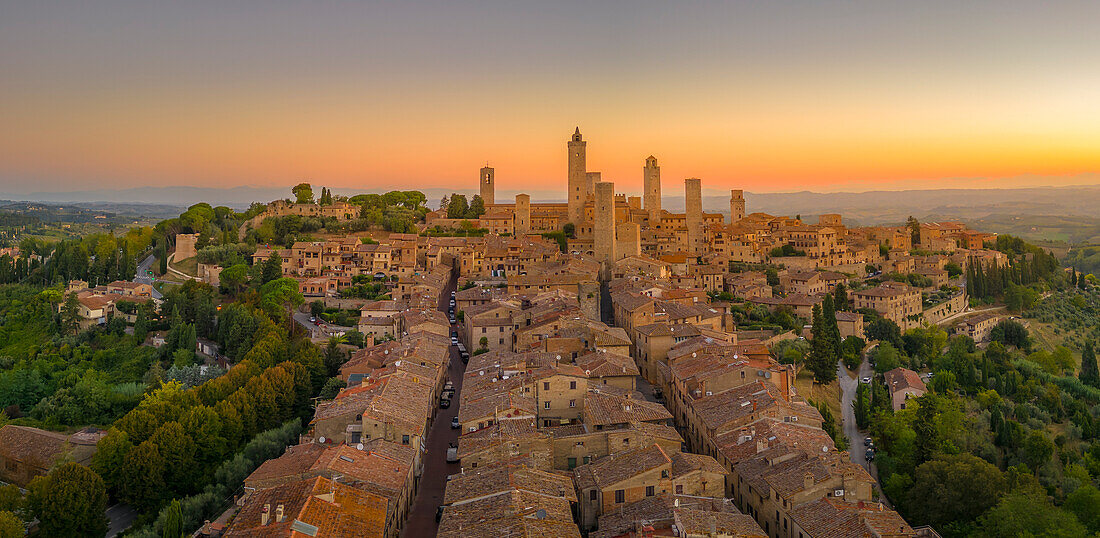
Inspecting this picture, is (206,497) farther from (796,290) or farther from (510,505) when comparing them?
(796,290)

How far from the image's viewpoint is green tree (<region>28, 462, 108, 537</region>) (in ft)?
70.3

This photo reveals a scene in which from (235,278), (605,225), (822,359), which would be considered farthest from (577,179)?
(822,359)

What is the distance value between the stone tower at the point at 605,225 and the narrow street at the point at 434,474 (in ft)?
76.2

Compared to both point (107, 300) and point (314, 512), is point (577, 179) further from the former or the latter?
point (314, 512)

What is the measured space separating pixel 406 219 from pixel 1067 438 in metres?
46.3

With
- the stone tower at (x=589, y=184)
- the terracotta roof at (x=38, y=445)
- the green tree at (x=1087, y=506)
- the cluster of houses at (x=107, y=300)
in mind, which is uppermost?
the stone tower at (x=589, y=184)

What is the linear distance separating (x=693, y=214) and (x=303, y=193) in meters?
34.7

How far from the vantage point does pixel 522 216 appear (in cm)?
6081

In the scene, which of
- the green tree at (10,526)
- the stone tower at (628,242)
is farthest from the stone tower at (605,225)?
the green tree at (10,526)

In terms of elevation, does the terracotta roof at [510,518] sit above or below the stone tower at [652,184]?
below

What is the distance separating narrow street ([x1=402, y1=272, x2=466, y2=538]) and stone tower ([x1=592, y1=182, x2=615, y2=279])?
23219mm

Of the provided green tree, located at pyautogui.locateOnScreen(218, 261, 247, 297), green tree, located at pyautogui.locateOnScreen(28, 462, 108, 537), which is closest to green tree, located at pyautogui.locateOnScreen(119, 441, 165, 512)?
green tree, located at pyautogui.locateOnScreen(28, 462, 108, 537)

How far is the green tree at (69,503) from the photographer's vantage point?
21422 mm

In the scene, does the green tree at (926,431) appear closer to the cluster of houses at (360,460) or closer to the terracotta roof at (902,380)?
the terracotta roof at (902,380)
